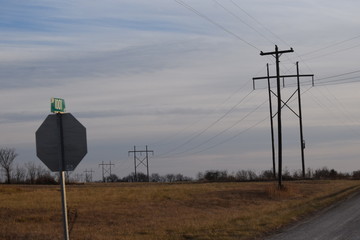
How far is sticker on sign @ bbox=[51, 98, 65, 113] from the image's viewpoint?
10.9 meters

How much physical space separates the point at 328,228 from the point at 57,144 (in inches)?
485

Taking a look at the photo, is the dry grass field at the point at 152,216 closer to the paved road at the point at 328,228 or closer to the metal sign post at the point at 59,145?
the paved road at the point at 328,228

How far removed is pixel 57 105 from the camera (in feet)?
36.1

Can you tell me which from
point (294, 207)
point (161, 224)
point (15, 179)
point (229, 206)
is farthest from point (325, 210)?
point (15, 179)

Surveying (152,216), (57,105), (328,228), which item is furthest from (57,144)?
(152,216)

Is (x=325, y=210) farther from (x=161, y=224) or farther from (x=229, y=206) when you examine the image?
(x=161, y=224)

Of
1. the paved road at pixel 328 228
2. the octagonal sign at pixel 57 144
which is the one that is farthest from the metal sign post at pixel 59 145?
the paved road at pixel 328 228

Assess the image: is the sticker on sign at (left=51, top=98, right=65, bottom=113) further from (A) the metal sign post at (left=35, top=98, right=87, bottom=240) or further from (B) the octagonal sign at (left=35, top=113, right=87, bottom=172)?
(B) the octagonal sign at (left=35, top=113, right=87, bottom=172)

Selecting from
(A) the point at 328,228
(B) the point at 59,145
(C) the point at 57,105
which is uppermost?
(C) the point at 57,105

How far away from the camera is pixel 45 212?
2589cm

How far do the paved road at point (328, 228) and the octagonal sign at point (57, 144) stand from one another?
9003 mm

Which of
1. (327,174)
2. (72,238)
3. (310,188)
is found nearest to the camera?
(72,238)

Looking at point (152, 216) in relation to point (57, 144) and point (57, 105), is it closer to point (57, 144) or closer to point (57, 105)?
point (57, 144)

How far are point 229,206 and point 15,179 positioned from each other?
249 feet
